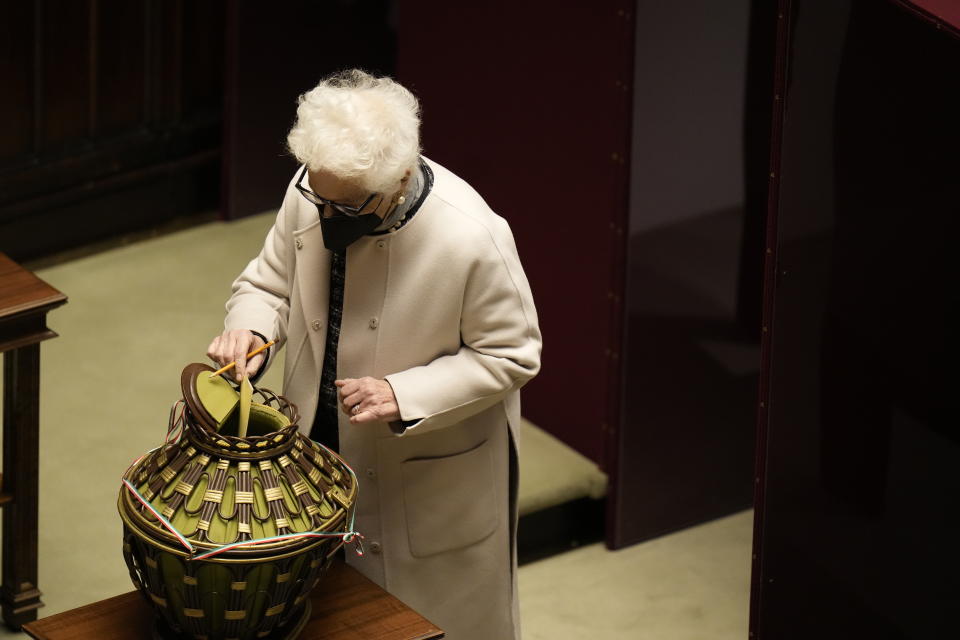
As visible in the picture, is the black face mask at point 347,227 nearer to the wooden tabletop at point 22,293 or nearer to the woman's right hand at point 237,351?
the woman's right hand at point 237,351

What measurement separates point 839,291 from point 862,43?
1.86 feet

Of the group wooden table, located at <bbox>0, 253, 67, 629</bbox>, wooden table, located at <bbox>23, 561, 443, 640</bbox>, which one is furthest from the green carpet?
wooden table, located at <bbox>23, 561, 443, 640</bbox>

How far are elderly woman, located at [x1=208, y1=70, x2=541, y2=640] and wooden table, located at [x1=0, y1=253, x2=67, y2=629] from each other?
2.71 ft

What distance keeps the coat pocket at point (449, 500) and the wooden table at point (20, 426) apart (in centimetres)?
111

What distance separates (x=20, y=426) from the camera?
4.37m

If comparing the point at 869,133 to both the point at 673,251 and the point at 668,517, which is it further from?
the point at 668,517

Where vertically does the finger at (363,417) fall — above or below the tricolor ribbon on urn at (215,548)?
above

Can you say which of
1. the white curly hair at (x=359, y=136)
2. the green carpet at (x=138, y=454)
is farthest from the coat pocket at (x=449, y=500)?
the green carpet at (x=138, y=454)

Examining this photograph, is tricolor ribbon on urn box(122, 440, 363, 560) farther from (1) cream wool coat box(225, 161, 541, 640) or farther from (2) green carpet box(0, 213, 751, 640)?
(2) green carpet box(0, 213, 751, 640)

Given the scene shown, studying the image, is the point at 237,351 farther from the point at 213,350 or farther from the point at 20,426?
the point at 20,426

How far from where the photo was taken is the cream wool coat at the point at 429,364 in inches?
134

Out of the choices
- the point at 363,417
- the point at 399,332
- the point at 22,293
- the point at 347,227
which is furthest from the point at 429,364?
the point at 22,293

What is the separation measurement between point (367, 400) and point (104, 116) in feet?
11.3

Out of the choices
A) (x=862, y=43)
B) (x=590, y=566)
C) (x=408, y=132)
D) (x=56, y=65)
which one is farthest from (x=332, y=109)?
(x=56, y=65)
